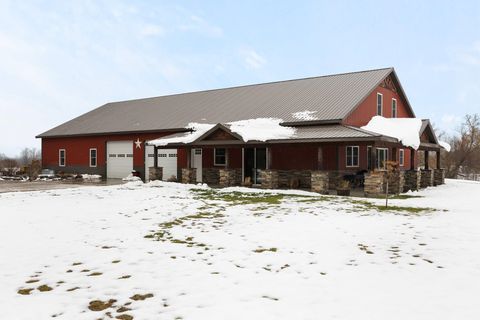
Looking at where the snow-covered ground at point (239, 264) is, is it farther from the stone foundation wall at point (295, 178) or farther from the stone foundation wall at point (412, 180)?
the stone foundation wall at point (295, 178)

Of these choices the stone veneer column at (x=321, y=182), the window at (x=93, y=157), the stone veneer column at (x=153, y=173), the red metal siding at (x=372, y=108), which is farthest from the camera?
the window at (x=93, y=157)

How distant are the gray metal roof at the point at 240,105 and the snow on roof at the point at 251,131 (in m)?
0.68

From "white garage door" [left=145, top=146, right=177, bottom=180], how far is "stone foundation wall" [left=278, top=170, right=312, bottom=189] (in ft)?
25.2

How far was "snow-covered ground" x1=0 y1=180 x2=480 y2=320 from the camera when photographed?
13.8 feet

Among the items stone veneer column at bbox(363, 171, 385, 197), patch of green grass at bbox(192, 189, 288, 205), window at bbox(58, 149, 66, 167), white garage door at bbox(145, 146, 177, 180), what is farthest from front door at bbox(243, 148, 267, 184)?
window at bbox(58, 149, 66, 167)

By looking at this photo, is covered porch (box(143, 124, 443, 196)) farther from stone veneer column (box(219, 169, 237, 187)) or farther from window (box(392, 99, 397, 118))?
window (box(392, 99, 397, 118))

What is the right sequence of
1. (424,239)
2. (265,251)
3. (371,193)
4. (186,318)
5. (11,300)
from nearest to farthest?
1. (186,318)
2. (11,300)
3. (265,251)
4. (424,239)
5. (371,193)

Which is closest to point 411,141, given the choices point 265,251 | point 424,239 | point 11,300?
point 424,239

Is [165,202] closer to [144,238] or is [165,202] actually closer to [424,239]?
[144,238]

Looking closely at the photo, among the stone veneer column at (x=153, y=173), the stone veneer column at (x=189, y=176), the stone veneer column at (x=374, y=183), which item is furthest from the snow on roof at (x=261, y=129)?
the stone veneer column at (x=153, y=173)

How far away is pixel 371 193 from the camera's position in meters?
15.5

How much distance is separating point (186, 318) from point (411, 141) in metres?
A: 16.8

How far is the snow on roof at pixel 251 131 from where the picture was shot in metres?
18.2

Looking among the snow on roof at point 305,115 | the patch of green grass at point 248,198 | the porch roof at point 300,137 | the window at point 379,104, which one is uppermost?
the window at point 379,104
